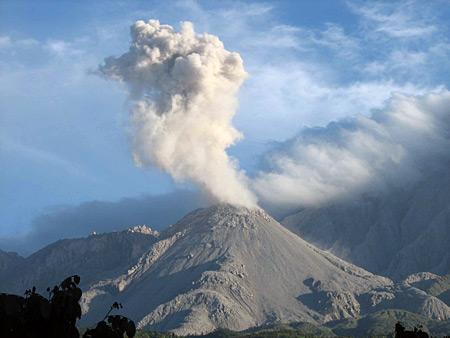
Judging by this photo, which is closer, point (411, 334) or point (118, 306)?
point (118, 306)

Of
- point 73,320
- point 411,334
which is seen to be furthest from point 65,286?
point 411,334

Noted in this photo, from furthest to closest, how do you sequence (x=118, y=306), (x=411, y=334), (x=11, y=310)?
(x=411, y=334)
(x=118, y=306)
(x=11, y=310)

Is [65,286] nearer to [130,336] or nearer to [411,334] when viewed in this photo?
[130,336]

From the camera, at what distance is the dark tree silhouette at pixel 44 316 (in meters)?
23.7

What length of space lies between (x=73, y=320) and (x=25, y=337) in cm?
119

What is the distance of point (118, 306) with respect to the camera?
83.9 feet

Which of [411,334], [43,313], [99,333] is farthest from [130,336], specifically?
[411,334]

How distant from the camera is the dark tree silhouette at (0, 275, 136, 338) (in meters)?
23.7

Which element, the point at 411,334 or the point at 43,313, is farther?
the point at 411,334

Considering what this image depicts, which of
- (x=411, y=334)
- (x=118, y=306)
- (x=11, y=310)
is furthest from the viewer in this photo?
(x=411, y=334)

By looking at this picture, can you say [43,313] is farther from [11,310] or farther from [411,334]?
[411,334]

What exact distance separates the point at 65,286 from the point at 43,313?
109cm

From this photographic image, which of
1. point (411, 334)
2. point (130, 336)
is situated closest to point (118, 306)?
point (130, 336)

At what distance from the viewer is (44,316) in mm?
24031
